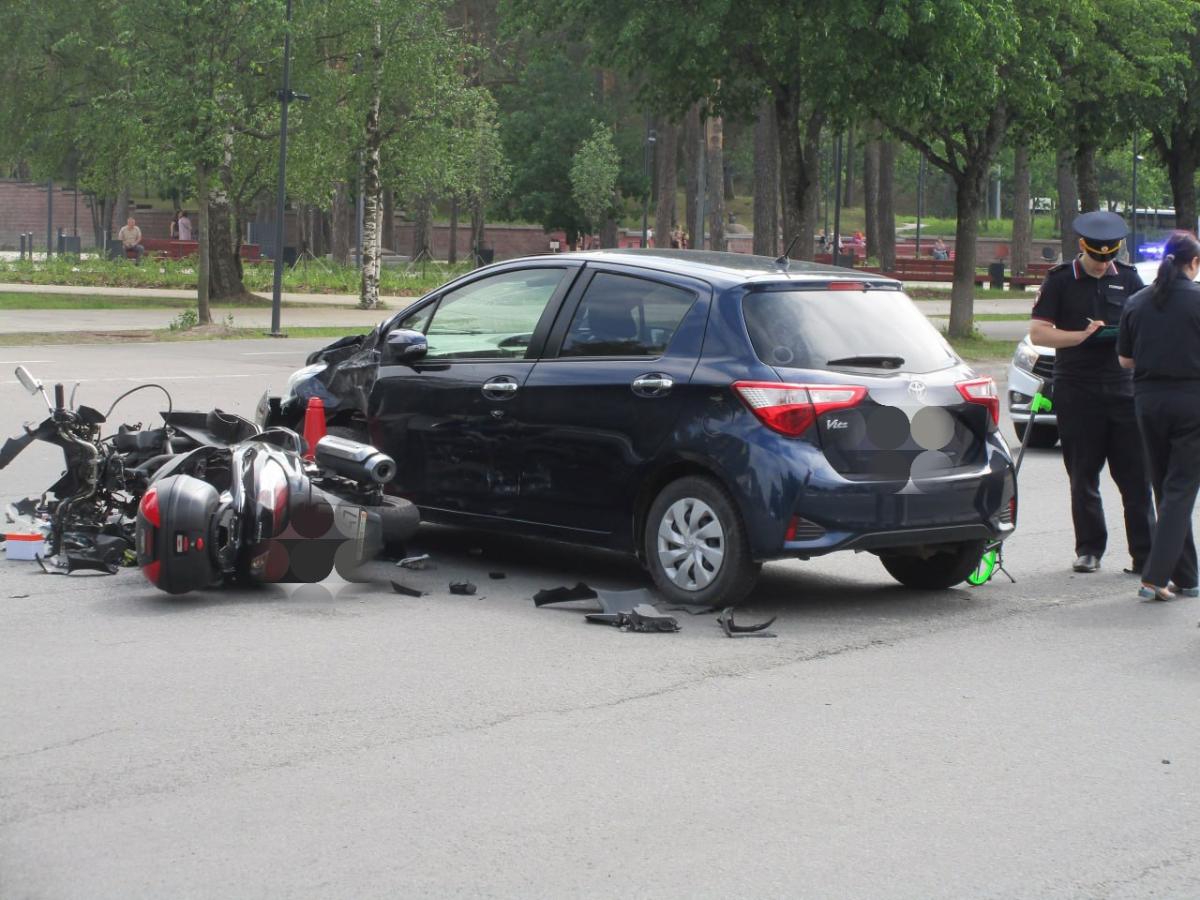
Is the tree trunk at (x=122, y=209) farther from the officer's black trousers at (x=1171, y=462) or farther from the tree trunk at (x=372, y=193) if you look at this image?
the officer's black trousers at (x=1171, y=462)

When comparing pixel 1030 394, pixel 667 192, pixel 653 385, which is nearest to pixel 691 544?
pixel 653 385

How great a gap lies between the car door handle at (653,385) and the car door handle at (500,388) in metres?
0.81

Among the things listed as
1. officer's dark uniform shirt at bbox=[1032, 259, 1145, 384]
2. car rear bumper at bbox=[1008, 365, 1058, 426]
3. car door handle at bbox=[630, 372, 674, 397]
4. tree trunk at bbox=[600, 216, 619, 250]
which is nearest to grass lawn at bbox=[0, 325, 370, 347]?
car rear bumper at bbox=[1008, 365, 1058, 426]

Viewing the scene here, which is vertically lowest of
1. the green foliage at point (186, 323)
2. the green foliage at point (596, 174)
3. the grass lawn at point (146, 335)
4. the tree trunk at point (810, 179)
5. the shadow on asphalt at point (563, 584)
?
the shadow on asphalt at point (563, 584)

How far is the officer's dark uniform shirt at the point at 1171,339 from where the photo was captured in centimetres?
854

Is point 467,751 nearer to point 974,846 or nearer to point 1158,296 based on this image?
point 974,846

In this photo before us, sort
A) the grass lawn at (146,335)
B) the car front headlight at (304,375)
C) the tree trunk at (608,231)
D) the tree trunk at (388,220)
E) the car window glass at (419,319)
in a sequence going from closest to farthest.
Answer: the car window glass at (419,319) < the car front headlight at (304,375) < the grass lawn at (146,335) < the tree trunk at (388,220) < the tree trunk at (608,231)

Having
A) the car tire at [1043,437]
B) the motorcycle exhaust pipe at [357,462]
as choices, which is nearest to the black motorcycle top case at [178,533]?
the motorcycle exhaust pipe at [357,462]

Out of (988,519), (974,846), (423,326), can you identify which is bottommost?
(974,846)

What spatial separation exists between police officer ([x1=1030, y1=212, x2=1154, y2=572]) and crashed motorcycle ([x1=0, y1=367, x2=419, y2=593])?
3.59 meters

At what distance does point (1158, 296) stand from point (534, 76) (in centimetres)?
6750

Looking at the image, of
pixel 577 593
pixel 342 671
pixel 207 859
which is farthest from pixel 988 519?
pixel 207 859

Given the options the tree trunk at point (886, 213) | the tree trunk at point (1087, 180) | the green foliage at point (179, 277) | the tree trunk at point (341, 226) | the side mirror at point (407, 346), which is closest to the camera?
the side mirror at point (407, 346)

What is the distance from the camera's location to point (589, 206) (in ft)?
226
